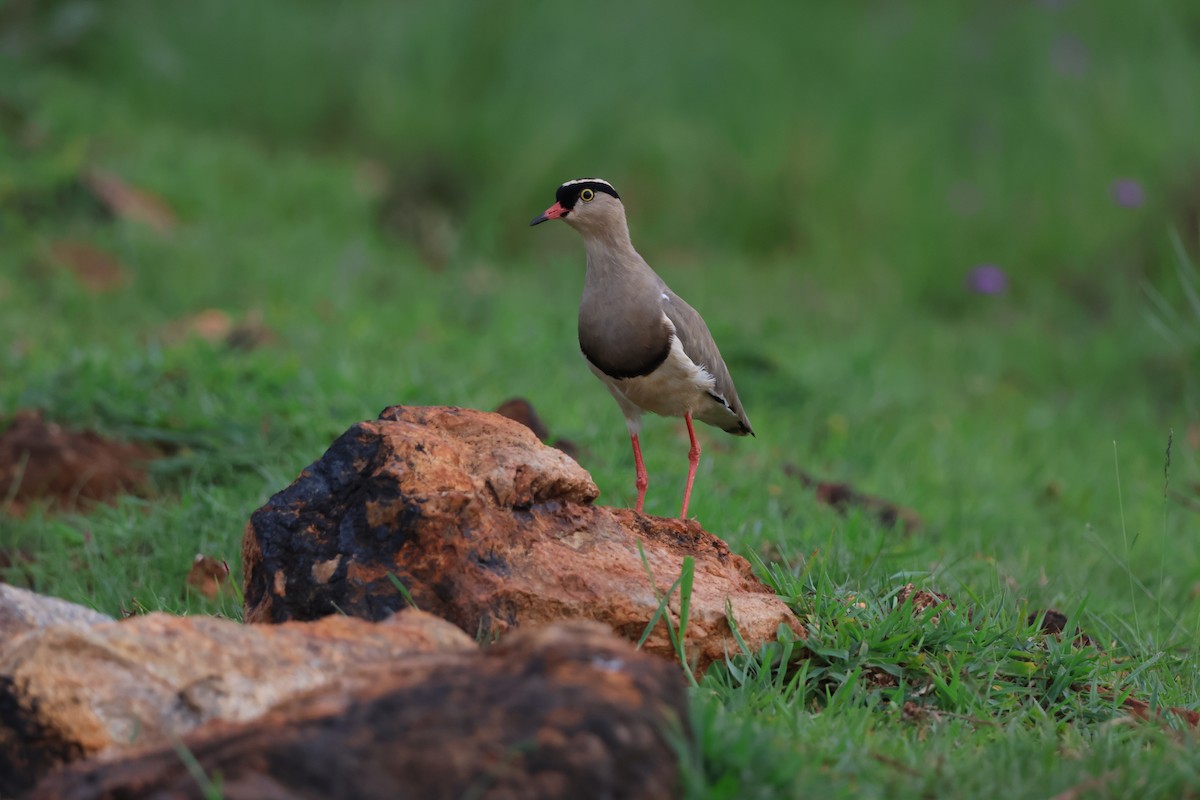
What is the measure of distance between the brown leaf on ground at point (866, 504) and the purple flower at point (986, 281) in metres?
4.03

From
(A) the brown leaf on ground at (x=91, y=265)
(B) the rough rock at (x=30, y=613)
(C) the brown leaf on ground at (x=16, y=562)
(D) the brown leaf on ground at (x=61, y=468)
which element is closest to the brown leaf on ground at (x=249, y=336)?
(A) the brown leaf on ground at (x=91, y=265)

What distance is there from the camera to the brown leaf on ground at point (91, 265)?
712 cm

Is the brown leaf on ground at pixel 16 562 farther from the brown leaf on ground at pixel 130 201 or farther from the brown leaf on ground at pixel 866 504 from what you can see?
the brown leaf on ground at pixel 130 201

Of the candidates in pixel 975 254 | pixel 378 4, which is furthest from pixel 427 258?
pixel 975 254

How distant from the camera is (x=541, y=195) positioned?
29.5 feet

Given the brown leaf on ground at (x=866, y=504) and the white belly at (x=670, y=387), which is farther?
the brown leaf on ground at (x=866, y=504)

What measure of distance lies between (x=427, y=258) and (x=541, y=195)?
99 cm

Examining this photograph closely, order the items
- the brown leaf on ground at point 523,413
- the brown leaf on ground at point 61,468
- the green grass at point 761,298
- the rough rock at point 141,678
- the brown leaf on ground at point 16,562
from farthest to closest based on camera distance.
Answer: the brown leaf on ground at point 61,468 < the brown leaf on ground at point 523,413 < the brown leaf on ground at point 16,562 < the green grass at point 761,298 < the rough rock at point 141,678

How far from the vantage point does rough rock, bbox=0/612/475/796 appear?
2.38m

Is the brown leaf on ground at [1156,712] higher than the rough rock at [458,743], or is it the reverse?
the rough rock at [458,743]

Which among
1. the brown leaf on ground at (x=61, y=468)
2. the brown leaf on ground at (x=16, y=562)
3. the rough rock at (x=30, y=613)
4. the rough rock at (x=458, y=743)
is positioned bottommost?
the brown leaf on ground at (x=16, y=562)

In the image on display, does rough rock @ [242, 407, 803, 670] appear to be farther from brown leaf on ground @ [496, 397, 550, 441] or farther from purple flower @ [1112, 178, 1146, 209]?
purple flower @ [1112, 178, 1146, 209]

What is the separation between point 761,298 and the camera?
8.60m

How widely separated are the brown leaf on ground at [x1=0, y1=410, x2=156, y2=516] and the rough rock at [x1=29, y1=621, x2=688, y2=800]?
2644 mm
